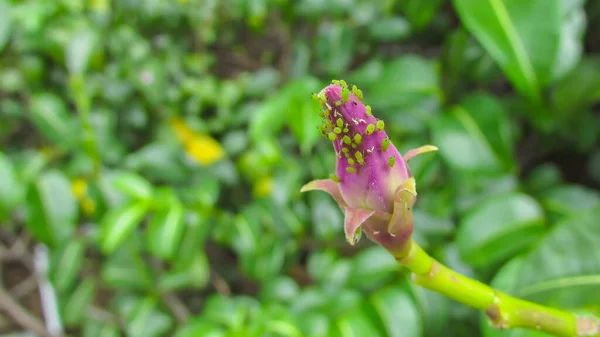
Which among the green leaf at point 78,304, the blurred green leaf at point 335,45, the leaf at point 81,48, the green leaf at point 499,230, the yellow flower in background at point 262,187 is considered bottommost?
the green leaf at point 499,230

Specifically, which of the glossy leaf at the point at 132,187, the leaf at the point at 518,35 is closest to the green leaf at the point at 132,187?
the glossy leaf at the point at 132,187

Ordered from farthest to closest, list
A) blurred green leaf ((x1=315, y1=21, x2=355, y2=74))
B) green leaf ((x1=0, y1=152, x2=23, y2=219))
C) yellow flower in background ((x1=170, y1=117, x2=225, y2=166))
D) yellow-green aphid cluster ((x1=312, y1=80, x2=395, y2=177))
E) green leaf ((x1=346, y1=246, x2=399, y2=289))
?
yellow flower in background ((x1=170, y1=117, x2=225, y2=166))
blurred green leaf ((x1=315, y1=21, x2=355, y2=74))
green leaf ((x1=0, y1=152, x2=23, y2=219))
green leaf ((x1=346, y1=246, x2=399, y2=289))
yellow-green aphid cluster ((x1=312, y1=80, x2=395, y2=177))

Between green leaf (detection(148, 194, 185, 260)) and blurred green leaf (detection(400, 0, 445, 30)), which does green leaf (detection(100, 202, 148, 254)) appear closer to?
green leaf (detection(148, 194, 185, 260))

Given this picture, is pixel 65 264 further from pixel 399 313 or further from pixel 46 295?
pixel 399 313

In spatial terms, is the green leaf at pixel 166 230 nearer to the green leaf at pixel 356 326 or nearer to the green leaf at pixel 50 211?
the green leaf at pixel 50 211

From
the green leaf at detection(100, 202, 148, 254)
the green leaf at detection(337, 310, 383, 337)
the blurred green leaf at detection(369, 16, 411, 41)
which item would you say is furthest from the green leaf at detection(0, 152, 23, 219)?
the blurred green leaf at detection(369, 16, 411, 41)

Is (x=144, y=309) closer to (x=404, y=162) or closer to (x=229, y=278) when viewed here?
(x=229, y=278)
